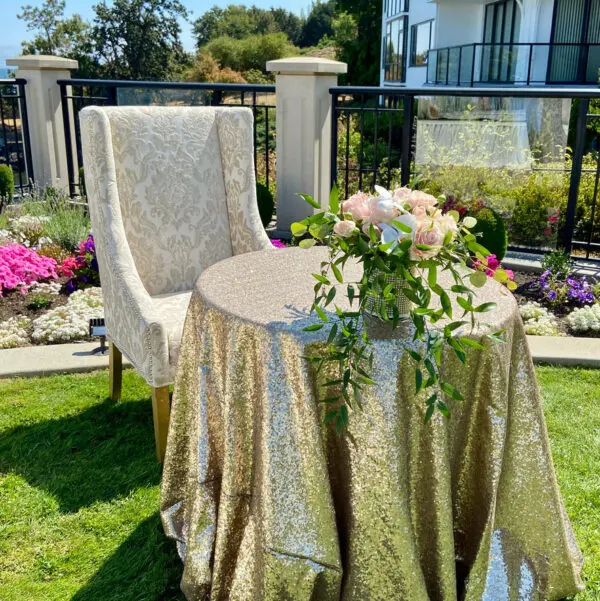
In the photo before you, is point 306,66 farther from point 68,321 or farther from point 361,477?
point 361,477

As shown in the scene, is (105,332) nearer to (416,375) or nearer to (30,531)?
(30,531)

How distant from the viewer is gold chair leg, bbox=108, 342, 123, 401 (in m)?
3.36

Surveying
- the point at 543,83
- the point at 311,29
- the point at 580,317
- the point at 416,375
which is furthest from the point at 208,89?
the point at 311,29

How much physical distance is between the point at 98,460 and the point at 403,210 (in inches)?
75.0

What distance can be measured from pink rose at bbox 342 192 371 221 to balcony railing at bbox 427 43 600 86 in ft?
65.1

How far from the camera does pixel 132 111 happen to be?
3.24 m

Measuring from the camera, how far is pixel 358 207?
181cm

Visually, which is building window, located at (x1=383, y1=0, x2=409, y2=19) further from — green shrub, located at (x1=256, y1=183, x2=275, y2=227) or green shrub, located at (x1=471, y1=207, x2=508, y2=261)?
green shrub, located at (x1=471, y1=207, x2=508, y2=261)

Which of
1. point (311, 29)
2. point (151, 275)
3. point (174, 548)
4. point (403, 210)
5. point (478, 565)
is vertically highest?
point (311, 29)

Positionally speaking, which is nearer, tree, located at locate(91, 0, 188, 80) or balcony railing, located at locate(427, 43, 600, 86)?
balcony railing, located at locate(427, 43, 600, 86)

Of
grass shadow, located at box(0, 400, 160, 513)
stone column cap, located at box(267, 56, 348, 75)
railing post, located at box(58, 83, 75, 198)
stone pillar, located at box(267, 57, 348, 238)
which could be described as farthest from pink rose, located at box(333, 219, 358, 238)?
railing post, located at box(58, 83, 75, 198)

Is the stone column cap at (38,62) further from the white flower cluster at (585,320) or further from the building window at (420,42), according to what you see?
the building window at (420,42)

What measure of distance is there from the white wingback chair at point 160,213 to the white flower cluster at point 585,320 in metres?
2.17

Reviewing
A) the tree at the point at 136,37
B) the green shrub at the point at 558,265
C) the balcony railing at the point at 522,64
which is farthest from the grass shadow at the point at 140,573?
the tree at the point at 136,37
